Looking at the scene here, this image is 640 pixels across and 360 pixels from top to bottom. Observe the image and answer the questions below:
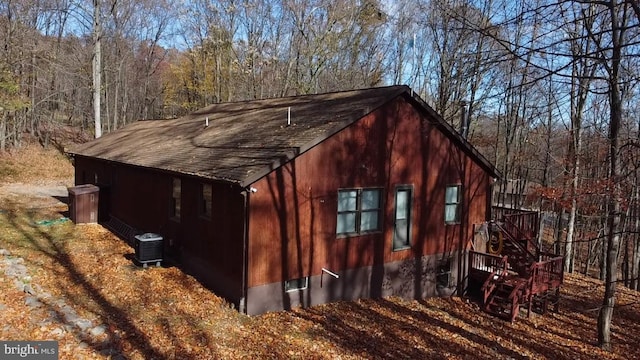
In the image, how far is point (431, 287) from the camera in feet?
47.2

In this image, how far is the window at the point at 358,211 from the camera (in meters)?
11.9

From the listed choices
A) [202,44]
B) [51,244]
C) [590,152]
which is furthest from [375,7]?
[51,244]

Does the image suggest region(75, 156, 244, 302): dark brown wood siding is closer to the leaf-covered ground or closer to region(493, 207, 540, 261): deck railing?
the leaf-covered ground

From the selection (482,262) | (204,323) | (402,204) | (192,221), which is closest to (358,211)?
(402,204)

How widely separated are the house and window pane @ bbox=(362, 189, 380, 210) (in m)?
0.04

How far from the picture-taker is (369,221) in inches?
491

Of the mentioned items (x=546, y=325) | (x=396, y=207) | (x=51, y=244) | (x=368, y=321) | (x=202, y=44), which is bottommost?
(x=546, y=325)

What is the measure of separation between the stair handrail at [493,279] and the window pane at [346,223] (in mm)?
5347

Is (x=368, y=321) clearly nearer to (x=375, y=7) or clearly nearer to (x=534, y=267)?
(x=534, y=267)

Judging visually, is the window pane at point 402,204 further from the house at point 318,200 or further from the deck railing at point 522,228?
the deck railing at point 522,228

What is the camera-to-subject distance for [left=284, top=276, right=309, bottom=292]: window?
1098cm

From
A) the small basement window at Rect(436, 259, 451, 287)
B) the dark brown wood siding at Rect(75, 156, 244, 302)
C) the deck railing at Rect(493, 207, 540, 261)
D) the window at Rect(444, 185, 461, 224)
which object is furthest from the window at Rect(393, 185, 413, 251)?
the dark brown wood siding at Rect(75, 156, 244, 302)

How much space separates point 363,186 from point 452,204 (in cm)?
400

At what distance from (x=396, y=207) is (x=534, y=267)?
5.08m
